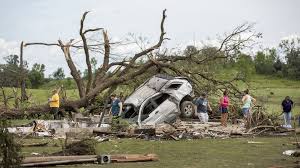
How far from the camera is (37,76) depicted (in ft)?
221

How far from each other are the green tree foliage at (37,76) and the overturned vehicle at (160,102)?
44014 millimetres

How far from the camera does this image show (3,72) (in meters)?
39.0

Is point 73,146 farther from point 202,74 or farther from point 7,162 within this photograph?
point 202,74

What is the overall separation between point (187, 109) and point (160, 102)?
4.42 feet

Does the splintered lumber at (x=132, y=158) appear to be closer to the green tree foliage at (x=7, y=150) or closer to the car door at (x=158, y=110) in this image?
the green tree foliage at (x=7, y=150)

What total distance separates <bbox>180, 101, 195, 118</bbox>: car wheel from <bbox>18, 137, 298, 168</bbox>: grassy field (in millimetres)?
5413

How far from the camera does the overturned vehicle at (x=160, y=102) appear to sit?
22781 mm

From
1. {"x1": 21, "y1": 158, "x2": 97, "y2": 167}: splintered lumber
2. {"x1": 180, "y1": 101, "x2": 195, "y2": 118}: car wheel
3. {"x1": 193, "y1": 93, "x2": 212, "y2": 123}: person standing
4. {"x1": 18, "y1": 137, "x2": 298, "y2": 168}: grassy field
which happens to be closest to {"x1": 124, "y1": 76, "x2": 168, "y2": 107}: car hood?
{"x1": 180, "y1": 101, "x2": 195, "y2": 118}: car wheel

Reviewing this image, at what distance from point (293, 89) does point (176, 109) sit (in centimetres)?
5231

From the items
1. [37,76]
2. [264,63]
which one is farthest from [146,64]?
[264,63]

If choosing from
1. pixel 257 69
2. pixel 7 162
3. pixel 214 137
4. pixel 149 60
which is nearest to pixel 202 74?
pixel 149 60

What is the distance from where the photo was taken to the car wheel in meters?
24.0

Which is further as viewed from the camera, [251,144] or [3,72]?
[3,72]

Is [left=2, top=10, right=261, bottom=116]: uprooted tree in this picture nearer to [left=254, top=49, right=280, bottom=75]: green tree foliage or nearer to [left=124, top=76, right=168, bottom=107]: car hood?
[left=124, top=76, right=168, bottom=107]: car hood
